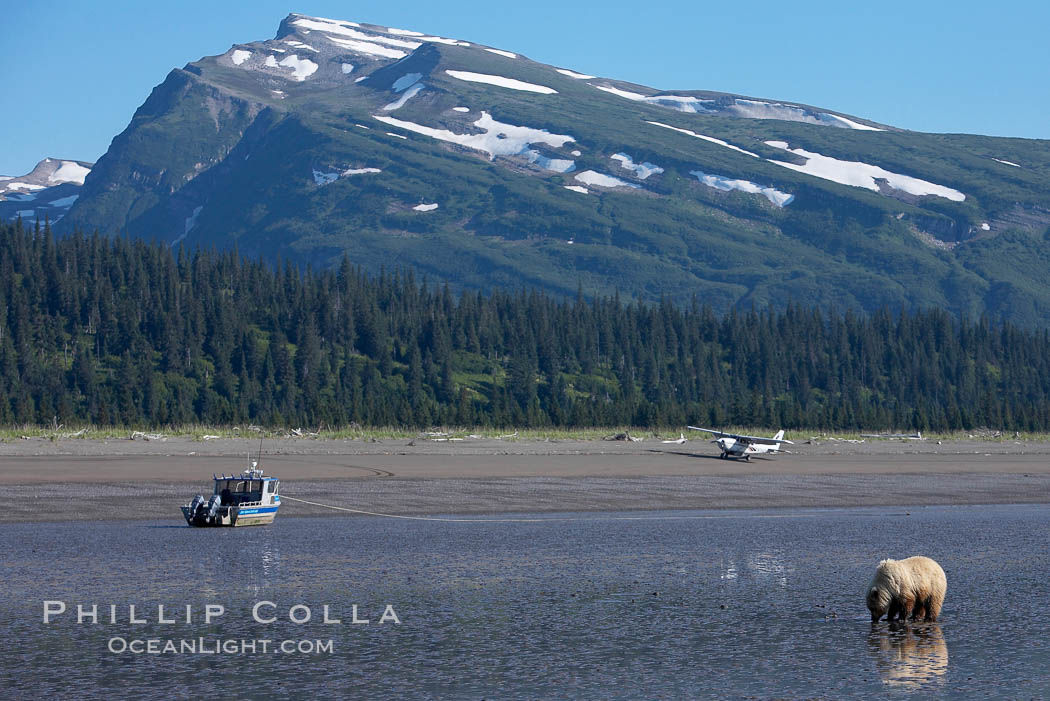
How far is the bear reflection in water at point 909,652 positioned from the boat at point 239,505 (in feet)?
83.4

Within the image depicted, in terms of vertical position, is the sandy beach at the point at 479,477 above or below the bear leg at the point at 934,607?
below

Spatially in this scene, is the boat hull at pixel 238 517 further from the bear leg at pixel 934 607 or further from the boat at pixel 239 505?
the bear leg at pixel 934 607

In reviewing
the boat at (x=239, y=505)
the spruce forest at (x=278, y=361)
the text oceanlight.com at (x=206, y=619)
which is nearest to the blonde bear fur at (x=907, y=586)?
the text oceanlight.com at (x=206, y=619)

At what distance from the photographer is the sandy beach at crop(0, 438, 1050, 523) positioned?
51375 millimetres

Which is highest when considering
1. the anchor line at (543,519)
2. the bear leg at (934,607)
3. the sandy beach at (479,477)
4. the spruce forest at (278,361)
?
the spruce forest at (278,361)

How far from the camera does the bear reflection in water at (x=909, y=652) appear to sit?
22.5 metres

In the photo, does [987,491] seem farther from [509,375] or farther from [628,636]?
[509,375]

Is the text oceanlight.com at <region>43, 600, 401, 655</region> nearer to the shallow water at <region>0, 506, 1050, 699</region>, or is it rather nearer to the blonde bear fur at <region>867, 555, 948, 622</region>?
the shallow water at <region>0, 506, 1050, 699</region>

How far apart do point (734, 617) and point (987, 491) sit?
129 ft

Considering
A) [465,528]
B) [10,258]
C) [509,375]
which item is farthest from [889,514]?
[10,258]

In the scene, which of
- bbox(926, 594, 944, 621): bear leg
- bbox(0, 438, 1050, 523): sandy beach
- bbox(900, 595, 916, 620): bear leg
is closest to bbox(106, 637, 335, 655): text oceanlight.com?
bbox(900, 595, 916, 620): bear leg

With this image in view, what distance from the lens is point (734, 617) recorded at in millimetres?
28250

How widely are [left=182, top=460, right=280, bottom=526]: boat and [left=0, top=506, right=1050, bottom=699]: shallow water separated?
87 centimetres

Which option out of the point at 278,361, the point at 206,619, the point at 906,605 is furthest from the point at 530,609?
the point at 278,361
